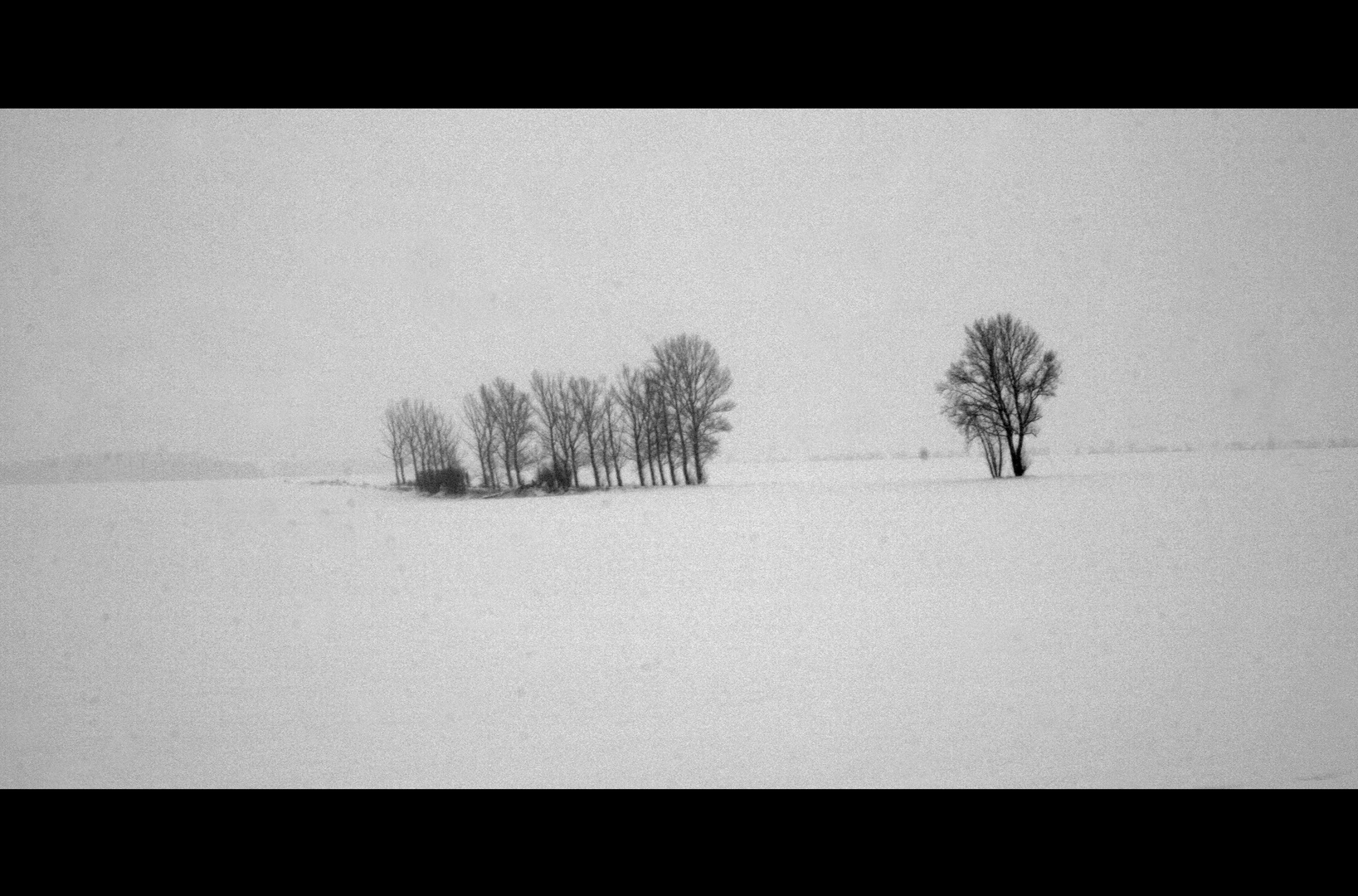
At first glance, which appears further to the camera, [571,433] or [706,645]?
[571,433]

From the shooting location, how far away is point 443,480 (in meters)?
19.3

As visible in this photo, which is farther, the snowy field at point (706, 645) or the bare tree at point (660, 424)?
the bare tree at point (660, 424)

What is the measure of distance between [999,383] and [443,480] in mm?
19828

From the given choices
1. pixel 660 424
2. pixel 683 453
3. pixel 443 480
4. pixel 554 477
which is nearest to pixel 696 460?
pixel 683 453

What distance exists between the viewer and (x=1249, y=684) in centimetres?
716

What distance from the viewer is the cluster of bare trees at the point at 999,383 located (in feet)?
60.0

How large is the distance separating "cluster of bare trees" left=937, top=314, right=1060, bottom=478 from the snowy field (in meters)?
4.25

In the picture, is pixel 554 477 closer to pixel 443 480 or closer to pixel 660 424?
pixel 443 480

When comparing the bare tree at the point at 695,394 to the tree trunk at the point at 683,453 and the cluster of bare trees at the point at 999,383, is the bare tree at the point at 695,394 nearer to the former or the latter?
the tree trunk at the point at 683,453

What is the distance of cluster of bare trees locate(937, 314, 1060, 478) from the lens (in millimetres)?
18281

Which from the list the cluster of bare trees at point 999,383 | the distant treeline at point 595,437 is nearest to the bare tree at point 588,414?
the distant treeline at point 595,437

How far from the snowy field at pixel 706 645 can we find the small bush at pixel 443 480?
3.61 metres

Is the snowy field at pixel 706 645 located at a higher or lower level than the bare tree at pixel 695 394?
lower
